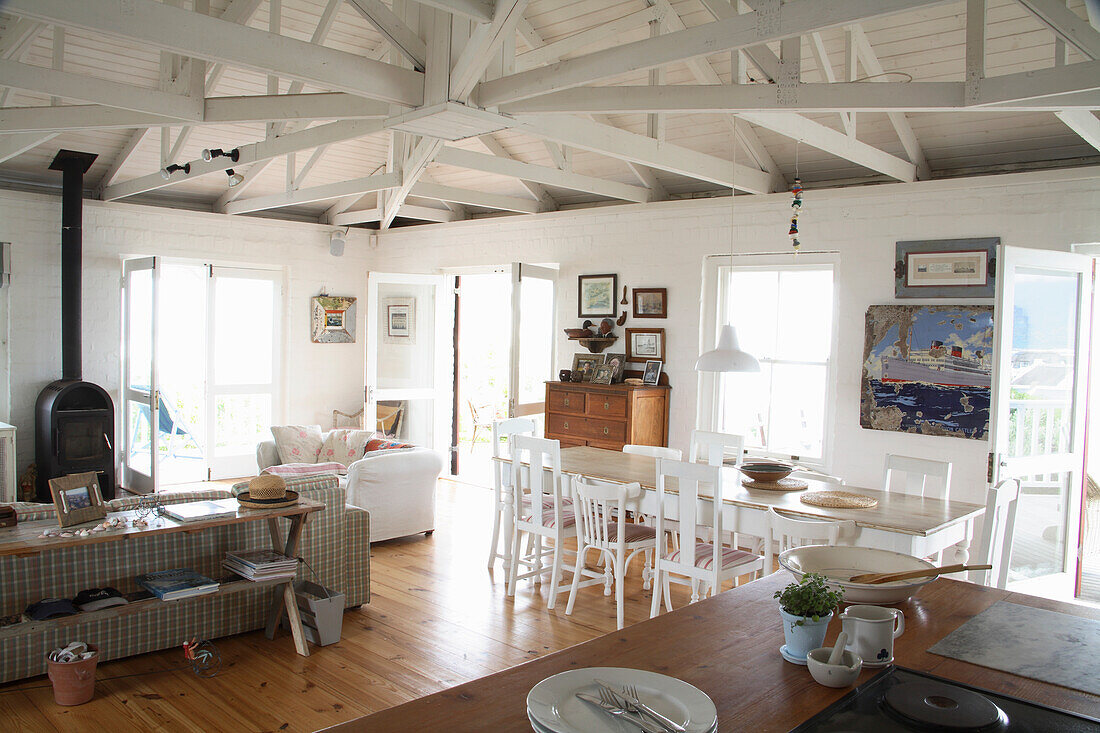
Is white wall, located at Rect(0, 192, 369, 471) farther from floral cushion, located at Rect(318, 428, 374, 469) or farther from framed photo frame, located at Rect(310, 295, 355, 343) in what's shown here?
floral cushion, located at Rect(318, 428, 374, 469)

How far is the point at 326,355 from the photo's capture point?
381 inches

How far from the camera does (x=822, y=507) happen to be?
13.7 feet

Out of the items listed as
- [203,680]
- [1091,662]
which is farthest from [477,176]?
[1091,662]

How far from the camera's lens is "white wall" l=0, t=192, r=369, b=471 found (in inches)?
295

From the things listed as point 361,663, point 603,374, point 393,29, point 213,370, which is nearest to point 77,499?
point 361,663

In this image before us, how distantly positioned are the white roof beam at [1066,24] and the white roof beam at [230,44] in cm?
271

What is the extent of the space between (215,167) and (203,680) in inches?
159

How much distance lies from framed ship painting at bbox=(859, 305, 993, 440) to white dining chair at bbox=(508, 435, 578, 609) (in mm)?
2449

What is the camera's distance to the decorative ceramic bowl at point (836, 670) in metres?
1.43

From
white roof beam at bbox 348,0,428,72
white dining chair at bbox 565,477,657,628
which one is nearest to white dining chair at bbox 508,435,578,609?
white dining chair at bbox 565,477,657,628

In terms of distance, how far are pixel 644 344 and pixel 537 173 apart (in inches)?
73.6

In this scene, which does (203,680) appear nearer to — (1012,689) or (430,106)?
(430,106)

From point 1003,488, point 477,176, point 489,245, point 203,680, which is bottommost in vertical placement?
point 203,680

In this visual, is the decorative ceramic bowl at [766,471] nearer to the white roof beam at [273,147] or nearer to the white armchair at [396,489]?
the white armchair at [396,489]
